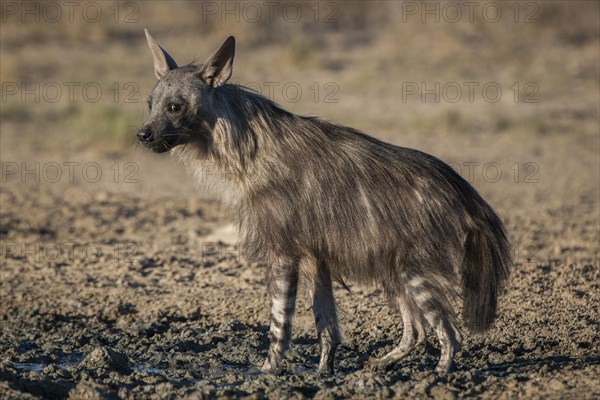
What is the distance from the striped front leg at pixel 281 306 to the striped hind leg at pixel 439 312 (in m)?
0.75

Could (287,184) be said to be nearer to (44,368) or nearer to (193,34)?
(44,368)

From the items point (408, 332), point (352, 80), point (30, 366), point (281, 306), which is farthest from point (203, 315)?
point (352, 80)

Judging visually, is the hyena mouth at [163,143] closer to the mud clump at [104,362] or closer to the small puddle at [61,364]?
the mud clump at [104,362]

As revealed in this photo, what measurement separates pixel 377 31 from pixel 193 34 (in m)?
4.33

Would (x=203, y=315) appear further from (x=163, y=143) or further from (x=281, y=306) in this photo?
(x=163, y=143)

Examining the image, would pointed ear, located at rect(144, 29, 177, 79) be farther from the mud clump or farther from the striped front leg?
the mud clump

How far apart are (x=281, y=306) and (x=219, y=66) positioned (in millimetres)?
1573

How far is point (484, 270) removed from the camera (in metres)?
6.49

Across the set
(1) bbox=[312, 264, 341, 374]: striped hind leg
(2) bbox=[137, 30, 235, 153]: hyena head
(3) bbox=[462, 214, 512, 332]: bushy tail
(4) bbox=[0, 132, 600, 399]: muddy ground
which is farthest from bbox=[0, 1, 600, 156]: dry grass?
(3) bbox=[462, 214, 512, 332]: bushy tail

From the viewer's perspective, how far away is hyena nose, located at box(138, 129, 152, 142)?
640 cm

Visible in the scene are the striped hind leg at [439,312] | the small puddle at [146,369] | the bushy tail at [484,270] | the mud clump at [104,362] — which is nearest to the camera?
the striped hind leg at [439,312]

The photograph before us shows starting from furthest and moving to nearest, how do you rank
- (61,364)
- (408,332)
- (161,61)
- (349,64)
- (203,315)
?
1. (349,64)
2. (203,315)
3. (61,364)
4. (161,61)
5. (408,332)

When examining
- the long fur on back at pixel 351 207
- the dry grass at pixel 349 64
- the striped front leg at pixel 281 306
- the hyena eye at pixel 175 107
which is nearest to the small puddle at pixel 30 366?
the striped front leg at pixel 281 306

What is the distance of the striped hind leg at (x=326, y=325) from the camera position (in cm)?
679
